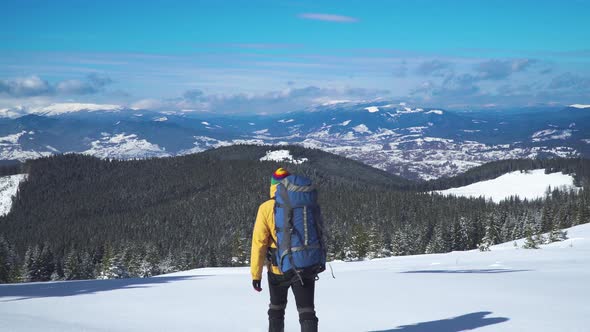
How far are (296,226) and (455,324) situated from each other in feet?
16.5

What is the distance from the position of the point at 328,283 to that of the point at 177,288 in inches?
227

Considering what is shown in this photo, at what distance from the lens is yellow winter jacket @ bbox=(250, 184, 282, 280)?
26.0ft

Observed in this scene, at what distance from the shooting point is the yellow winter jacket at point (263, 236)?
7.92 meters

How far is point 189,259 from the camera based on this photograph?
3656 inches

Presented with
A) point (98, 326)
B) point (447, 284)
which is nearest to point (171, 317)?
point (98, 326)

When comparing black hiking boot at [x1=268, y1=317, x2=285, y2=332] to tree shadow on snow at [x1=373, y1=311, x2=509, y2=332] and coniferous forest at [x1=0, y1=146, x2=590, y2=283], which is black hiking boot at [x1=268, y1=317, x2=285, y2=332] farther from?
coniferous forest at [x1=0, y1=146, x2=590, y2=283]

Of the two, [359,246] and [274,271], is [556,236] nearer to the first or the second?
[359,246]

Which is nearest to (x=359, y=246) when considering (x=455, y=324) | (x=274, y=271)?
(x=455, y=324)

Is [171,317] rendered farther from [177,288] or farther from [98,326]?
[177,288]

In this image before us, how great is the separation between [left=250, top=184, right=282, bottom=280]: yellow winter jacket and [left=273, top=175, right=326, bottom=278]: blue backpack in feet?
0.52

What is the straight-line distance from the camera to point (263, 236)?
7.98m

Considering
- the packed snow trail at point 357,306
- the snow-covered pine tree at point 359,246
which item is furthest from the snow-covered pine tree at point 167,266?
the packed snow trail at point 357,306

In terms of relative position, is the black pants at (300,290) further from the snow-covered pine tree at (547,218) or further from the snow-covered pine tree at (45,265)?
the snow-covered pine tree at (547,218)

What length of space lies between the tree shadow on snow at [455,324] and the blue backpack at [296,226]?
3.52 metres
